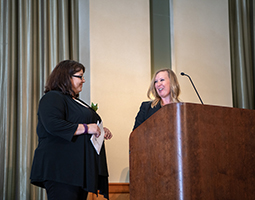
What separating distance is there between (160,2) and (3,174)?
2874mm

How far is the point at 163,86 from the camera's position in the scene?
294 centimetres

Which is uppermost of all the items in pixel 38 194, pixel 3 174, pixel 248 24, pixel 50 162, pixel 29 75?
pixel 248 24

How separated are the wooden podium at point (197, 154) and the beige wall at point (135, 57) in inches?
66.3

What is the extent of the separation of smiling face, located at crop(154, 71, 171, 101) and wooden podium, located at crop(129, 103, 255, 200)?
37.3 inches

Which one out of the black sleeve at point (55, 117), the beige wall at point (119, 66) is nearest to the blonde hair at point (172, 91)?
the beige wall at point (119, 66)

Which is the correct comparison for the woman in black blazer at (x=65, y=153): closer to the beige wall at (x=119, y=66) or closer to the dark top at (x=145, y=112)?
the dark top at (x=145, y=112)

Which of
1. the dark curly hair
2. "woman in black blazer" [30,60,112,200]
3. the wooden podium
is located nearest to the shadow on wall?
"woman in black blazer" [30,60,112,200]

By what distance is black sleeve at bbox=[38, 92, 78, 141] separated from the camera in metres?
1.94

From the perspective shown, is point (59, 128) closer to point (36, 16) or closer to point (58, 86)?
point (58, 86)

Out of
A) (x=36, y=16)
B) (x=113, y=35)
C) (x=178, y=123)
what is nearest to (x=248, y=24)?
(x=113, y=35)

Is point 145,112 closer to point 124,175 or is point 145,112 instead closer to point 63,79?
point 63,79

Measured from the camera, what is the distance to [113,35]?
388 cm

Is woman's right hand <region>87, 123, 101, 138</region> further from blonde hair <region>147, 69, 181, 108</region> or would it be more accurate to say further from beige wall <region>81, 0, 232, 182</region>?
beige wall <region>81, 0, 232, 182</region>

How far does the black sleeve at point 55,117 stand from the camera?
1.94 metres
